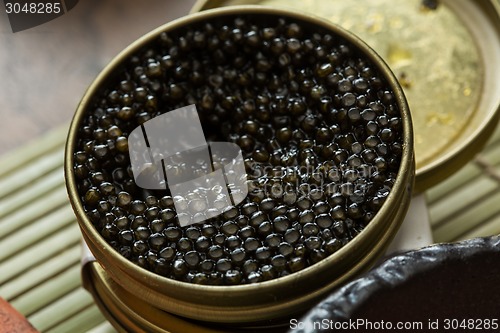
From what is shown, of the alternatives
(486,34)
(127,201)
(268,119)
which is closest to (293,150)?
(268,119)

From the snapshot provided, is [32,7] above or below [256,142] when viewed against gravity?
above

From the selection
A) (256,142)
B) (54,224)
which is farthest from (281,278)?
(54,224)

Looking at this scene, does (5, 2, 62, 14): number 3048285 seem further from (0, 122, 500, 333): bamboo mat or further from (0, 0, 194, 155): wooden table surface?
(0, 122, 500, 333): bamboo mat

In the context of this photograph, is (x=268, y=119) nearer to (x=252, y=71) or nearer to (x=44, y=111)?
(x=252, y=71)

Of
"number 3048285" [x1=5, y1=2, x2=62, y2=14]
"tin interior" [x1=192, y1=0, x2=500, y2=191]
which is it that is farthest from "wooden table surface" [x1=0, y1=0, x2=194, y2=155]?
"tin interior" [x1=192, y1=0, x2=500, y2=191]

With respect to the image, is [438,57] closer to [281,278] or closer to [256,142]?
[256,142]
